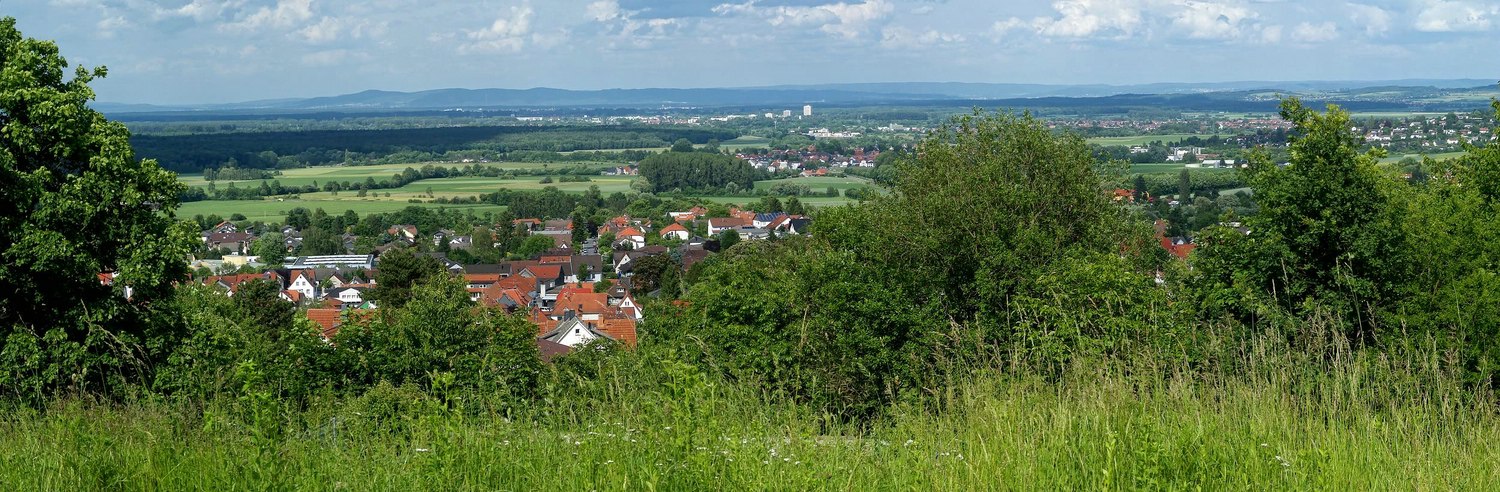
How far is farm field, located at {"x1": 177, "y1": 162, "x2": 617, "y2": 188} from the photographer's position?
388 ft

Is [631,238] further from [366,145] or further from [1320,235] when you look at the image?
[366,145]

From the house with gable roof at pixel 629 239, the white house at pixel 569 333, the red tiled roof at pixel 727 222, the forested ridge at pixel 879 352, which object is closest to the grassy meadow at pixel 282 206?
the house with gable roof at pixel 629 239

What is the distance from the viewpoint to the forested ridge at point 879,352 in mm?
3422

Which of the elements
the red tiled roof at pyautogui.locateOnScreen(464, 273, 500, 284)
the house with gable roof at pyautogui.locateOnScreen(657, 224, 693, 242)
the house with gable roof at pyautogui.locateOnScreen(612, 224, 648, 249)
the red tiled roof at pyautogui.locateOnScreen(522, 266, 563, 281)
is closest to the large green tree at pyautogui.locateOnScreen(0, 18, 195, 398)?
the red tiled roof at pyautogui.locateOnScreen(464, 273, 500, 284)

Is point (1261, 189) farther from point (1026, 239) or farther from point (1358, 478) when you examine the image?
point (1358, 478)

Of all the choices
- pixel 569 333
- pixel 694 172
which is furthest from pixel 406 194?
pixel 569 333

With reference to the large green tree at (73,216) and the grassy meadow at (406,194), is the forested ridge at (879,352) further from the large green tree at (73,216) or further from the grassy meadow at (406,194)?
the grassy meadow at (406,194)

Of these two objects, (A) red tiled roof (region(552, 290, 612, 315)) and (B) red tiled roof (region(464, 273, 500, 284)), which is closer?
(A) red tiled roof (region(552, 290, 612, 315))

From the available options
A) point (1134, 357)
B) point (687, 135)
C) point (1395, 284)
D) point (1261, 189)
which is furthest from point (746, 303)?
point (687, 135)

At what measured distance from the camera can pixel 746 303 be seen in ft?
45.1

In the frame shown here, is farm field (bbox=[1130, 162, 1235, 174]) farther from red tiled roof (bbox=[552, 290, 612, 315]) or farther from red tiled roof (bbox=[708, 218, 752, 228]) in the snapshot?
red tiled roof (bbox=[552, 290, 612, 315])

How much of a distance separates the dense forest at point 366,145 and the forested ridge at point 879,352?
123387 millimetres

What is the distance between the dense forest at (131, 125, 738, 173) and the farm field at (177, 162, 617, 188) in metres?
5.33

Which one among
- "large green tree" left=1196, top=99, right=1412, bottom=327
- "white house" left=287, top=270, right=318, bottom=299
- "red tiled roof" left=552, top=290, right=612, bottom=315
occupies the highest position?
"large green tree" left=1196, top=99, right=1412, bottom=327
